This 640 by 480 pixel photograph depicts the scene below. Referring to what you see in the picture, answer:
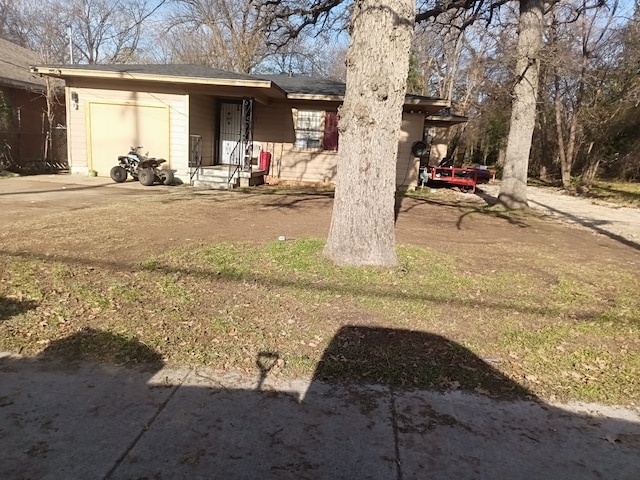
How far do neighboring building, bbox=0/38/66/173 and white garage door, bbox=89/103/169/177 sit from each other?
2.90 metres

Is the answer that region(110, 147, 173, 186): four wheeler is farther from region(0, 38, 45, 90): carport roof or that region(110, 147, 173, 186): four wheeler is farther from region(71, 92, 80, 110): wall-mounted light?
region(0, 38, 45, 90): carport roof

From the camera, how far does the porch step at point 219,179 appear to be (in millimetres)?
13312

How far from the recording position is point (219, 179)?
13.5 metres

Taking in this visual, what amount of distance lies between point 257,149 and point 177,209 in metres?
7.19

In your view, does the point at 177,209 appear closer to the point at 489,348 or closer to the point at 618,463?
the point at 489,348

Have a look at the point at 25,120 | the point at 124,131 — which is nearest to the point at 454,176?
the point at 124,131

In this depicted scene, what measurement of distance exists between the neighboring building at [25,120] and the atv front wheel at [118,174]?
402cm

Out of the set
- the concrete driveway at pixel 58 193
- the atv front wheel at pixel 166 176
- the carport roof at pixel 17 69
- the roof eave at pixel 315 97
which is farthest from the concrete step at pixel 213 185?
the carport roof at pixel 17 69

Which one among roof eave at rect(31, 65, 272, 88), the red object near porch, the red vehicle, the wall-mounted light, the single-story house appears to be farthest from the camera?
the red vehicle

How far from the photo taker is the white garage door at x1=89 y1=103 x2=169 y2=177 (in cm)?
1374

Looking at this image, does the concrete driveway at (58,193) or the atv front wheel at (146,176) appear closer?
the concrete driveway at (58,193)

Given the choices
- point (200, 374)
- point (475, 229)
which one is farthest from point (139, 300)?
point (475, 229)

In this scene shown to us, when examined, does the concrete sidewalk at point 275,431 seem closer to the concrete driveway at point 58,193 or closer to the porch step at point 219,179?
the concrete driveway at point 58,193

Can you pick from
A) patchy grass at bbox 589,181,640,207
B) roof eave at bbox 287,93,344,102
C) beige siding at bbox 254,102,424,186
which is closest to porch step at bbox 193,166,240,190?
beige siding at bbox 254,102,424,186
